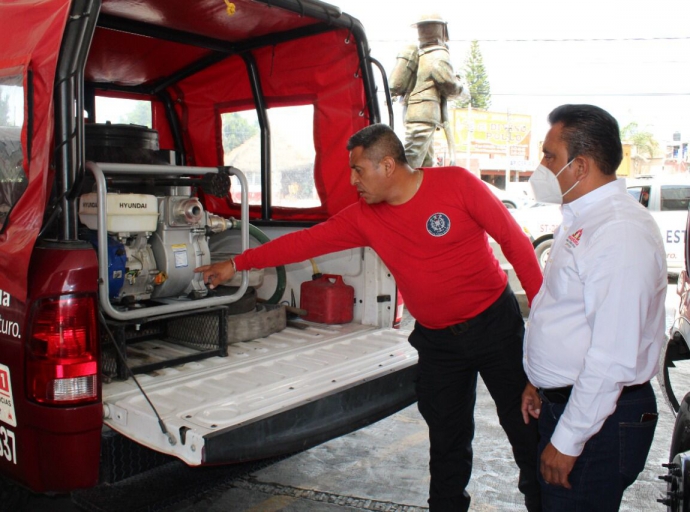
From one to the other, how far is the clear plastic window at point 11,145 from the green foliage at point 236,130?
2265 mm

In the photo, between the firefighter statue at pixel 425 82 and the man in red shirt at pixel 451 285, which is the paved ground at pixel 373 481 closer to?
the man in red shirt at pixel 451 285

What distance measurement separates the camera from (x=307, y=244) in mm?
3434

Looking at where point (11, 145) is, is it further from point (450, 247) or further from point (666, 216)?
point (666, 216)

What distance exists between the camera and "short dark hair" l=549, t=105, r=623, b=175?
2131mm

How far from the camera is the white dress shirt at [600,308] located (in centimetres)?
196

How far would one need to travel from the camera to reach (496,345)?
3.07 m

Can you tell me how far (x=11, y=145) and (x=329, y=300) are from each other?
2074 mm

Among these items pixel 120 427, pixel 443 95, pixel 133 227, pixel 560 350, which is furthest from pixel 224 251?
pixel 443 95

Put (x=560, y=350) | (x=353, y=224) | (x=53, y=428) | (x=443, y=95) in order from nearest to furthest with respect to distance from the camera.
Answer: (x=560, y=350) < (x=53, y=428) < (x=353, y=224) < (x=443, y=95)

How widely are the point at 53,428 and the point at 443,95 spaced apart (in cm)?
674

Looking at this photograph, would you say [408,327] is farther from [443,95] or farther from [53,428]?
[53,428]

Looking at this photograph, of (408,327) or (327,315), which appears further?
(408,327)

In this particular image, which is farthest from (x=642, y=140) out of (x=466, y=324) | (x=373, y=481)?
(x=466, y=324)

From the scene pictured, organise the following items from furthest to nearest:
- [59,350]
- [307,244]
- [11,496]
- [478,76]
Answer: [478,76]
[307,244]
[11,496]
[59,350]
